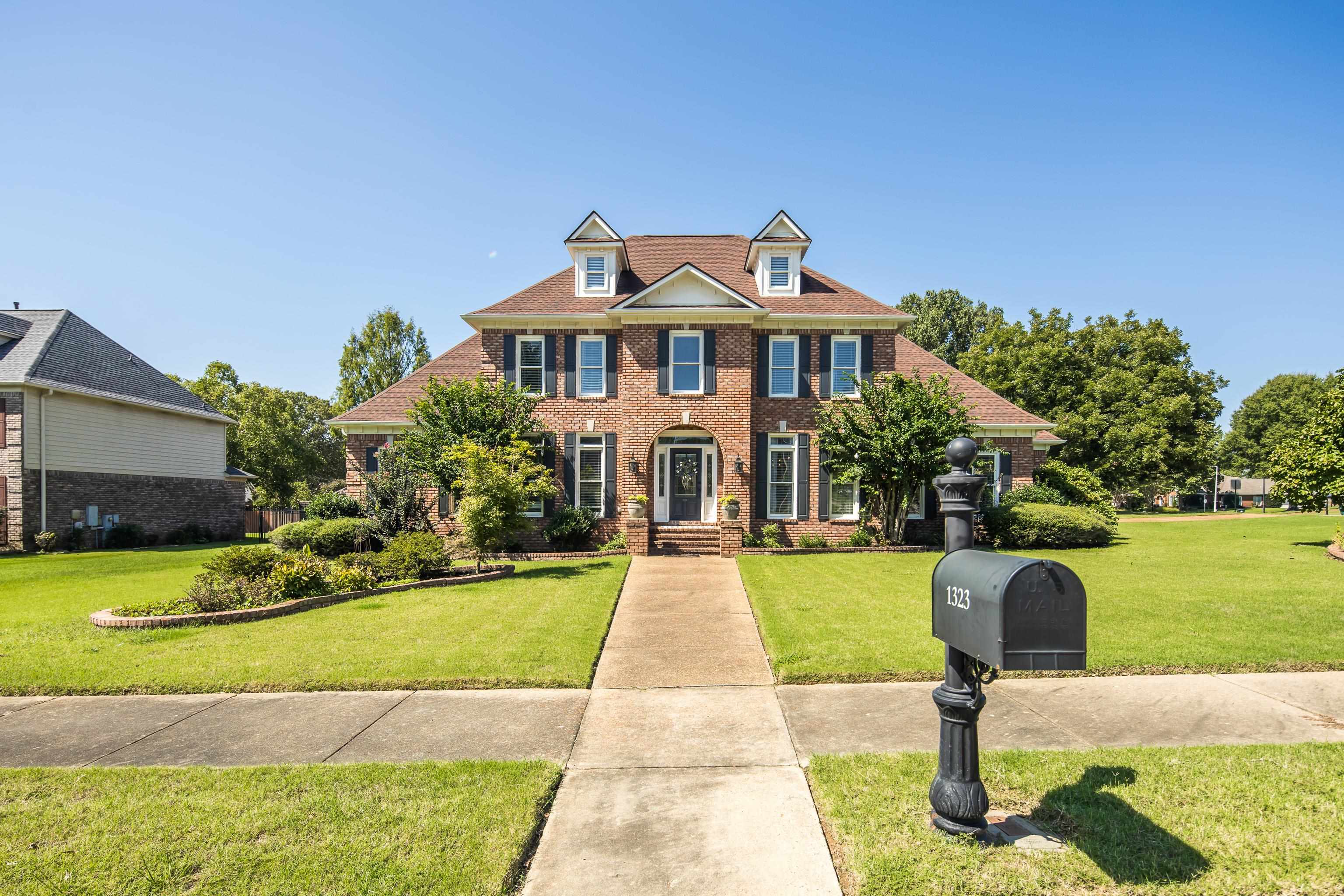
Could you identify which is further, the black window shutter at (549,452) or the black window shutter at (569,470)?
the black window shutter at (569,470)

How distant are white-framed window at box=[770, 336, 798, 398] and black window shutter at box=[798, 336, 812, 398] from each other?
0.09m

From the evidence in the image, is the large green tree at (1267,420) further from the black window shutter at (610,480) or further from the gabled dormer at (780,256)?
the black window shutter at (610,480)

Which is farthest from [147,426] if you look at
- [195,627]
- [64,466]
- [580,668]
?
[580,668]

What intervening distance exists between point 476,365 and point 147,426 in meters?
14.0

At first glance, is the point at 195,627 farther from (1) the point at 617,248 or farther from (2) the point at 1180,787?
(1) the point at 617,248

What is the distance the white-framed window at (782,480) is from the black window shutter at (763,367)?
1.29 m

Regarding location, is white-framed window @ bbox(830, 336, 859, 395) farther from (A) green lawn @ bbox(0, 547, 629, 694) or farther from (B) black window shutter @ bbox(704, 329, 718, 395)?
(A) green lawn @ bbox(0, 547, 629, 694)

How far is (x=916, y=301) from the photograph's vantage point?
46469 millimetres

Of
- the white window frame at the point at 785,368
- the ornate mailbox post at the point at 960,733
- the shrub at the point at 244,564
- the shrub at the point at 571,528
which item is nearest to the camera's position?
the ornate mailbox post at the point at 960,733

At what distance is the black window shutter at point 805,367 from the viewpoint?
61.7ft

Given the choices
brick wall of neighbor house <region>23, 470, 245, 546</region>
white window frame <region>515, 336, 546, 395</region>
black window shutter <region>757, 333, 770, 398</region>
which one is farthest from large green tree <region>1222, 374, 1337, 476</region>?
brick wall of neighbor house <region>23, 470, 245, 546</region>

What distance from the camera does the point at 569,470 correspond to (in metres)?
18.8

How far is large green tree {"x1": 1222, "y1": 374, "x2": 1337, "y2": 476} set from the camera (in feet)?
191

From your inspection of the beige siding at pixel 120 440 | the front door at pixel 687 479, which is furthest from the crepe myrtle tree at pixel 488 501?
the beige siding at pixel 120 440
